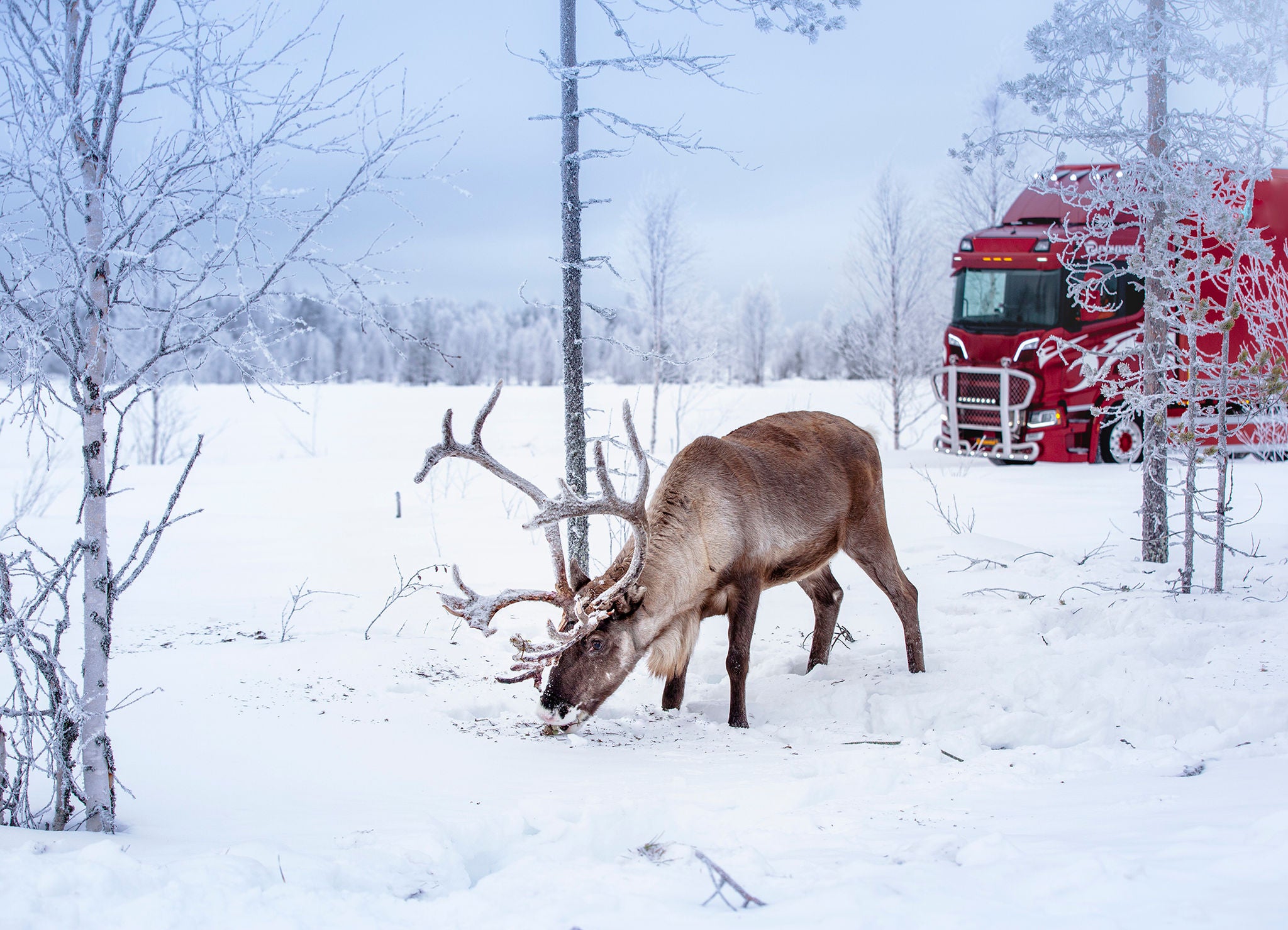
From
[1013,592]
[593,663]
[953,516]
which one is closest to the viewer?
[593,663]

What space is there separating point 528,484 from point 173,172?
217cm

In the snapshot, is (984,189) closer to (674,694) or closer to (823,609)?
(823,609)

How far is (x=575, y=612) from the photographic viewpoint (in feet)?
15.5

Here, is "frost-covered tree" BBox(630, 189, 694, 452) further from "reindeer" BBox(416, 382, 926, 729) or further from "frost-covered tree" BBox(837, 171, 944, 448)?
"reindeer" BBox(416, 382, 926, 729)

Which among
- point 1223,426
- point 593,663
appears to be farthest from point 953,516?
point 593,663

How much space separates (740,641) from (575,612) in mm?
1016

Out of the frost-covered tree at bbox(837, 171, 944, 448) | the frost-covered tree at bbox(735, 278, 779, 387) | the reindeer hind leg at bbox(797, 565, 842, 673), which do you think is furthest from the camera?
the frost-covered tree at bbox(735, 278, 779, 387)

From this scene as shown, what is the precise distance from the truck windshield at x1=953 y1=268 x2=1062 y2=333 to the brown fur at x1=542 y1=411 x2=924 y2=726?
28.6 ft

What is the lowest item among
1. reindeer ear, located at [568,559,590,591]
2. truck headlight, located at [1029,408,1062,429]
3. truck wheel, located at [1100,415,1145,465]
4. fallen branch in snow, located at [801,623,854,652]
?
fallen branch in snow, located at [801,623,854,652]

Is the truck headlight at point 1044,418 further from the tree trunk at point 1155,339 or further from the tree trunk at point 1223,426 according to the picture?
the tree trunk at point 1223,426

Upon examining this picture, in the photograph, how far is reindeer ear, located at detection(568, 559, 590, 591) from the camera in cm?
494

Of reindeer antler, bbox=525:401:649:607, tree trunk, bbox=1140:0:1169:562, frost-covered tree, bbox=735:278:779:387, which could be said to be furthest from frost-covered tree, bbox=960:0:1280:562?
frost-covered tree, bbox=735:278:779:387

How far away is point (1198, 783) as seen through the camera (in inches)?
132

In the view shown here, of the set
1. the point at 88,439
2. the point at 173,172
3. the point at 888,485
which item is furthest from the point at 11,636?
the point at 888,485
